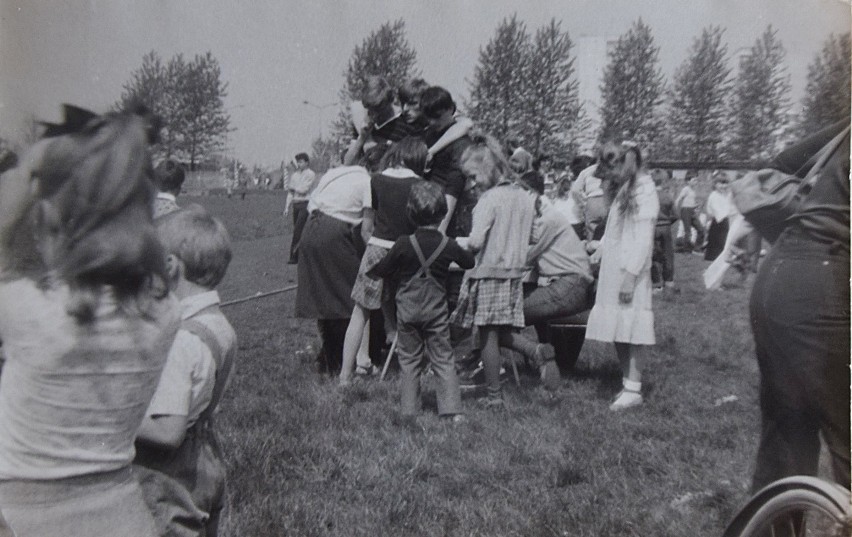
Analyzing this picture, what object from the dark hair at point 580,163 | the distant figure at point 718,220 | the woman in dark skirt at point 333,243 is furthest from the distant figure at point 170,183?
the dark hair at point 580,163

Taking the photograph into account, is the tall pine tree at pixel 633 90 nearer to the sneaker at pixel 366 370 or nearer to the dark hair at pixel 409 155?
the dark hair at pixel 409 155

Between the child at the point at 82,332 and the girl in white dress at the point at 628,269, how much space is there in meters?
3.23

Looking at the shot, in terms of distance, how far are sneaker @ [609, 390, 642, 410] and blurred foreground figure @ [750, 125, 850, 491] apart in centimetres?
207

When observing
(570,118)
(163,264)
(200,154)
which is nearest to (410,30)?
(200,154)

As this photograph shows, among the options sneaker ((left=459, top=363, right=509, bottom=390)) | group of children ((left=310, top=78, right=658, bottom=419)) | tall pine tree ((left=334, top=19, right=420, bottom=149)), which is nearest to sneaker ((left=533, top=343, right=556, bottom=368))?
group of children ((left=310, top=78, right=658, bottom=419))

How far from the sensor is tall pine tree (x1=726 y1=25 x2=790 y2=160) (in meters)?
3.47

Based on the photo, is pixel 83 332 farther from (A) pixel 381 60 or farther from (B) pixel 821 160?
(A) pixel 381 60

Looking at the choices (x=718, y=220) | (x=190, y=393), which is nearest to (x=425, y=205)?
(x=190, y=393)

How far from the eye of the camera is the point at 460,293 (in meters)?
4.89

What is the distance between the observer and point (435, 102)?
15.9ft

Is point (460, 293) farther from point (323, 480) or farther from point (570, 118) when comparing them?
point (323, 480)

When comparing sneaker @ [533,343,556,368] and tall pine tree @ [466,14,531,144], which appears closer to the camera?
tall pine tree @ [466,14,531,144]

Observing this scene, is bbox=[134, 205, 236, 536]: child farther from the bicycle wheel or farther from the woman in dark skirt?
the woman in dark skirt

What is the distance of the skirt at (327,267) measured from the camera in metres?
5.11
